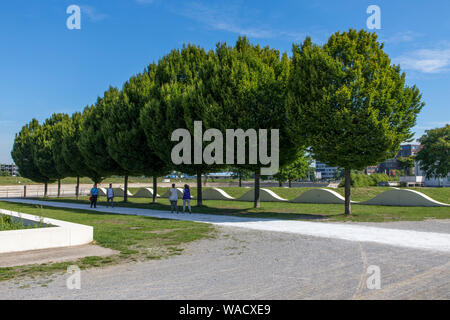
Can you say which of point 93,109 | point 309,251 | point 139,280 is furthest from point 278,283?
point 93,109

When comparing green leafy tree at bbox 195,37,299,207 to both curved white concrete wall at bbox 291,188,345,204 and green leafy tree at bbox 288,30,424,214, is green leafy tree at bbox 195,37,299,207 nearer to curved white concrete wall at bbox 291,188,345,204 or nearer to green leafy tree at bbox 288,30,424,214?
green leafy tree at bbox 288,30,424,214

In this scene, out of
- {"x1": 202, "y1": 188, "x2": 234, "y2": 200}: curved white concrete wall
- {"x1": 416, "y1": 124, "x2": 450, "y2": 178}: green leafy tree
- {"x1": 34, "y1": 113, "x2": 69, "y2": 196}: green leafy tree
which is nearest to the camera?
{"x1": 202, "y1": 188, "x2": 234, "y2": 200}: curved white concrete wall

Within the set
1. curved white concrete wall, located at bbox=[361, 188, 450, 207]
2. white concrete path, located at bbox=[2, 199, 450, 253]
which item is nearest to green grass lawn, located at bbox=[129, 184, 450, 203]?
curved white concrete wall, located at bbox=[361, 188, 450, 207]

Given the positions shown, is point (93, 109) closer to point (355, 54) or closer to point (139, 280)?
point (355, 54)

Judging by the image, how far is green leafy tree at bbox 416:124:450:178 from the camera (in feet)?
187

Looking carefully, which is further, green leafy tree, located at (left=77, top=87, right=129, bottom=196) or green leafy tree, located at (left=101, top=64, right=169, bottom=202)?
green leafy tree, located at (left=77, top=87, right=129, bottom=196)

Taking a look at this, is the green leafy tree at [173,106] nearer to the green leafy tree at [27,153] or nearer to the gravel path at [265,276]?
the gravel path at [265,276]

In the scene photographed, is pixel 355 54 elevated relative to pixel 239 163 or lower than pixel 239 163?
elevated

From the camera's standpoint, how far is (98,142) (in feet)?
106

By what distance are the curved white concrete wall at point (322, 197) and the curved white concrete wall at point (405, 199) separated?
7.69 feet

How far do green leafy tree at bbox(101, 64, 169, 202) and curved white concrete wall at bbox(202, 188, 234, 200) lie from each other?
7.93 meters

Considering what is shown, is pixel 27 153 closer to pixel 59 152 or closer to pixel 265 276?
pixel 59 152

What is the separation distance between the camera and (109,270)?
770cm
